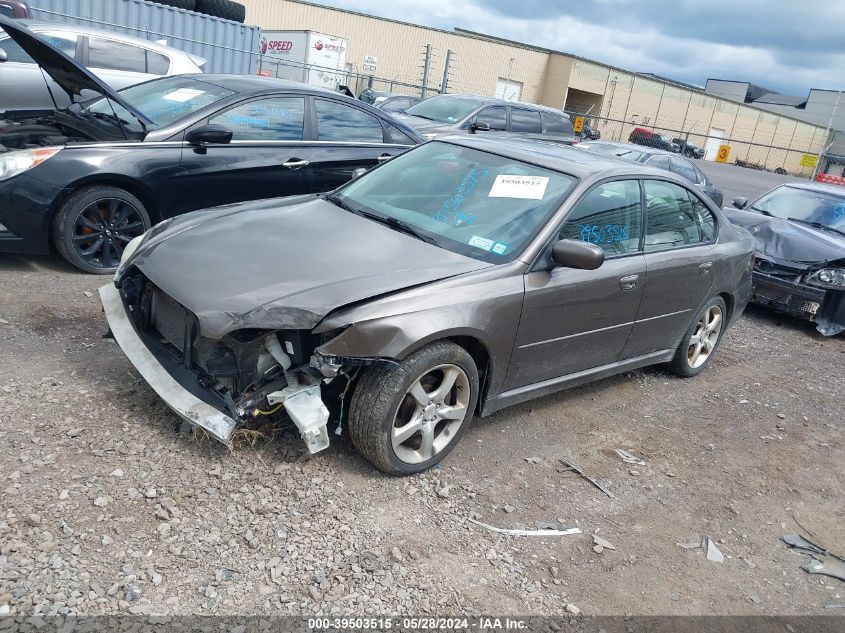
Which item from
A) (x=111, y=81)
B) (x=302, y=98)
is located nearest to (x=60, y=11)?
(x=111, y=81)

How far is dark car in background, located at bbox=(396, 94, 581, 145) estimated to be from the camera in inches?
460

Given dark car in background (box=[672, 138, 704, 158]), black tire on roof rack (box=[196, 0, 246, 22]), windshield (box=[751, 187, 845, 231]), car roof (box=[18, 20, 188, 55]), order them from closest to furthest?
windshield (box=[751, 187, 845, 231]) < car roof (box=[18, 20, 188, 55]) < black tire on roof rack (box=[196, 0, 246, 22]) < dark car in background (box=[672, 138, 704, 158])

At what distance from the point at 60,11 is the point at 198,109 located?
38.6 feet

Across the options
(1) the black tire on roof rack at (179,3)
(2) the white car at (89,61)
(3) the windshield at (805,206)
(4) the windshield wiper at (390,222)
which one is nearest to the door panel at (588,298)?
(4) the windshield wiper at (390,222)

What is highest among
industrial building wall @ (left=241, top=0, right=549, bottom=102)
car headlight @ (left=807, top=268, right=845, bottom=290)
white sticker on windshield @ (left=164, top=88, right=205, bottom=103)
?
industrial building wall @ (left=241, top=0, right=549, bottom=102)

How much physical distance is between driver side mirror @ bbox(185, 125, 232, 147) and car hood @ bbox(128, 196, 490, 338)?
5.01ft

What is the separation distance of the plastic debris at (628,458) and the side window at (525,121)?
9203mm

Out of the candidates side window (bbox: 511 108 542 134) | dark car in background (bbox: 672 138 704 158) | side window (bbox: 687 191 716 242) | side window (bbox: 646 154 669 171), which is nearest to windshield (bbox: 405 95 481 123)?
side window (bbox: 511 108 542 134)

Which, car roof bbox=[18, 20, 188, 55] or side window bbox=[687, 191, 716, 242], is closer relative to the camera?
side window bbox=[687, 191, 716, 242]

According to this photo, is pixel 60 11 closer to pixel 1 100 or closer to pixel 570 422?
pixel 1 100

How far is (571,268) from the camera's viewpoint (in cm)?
381

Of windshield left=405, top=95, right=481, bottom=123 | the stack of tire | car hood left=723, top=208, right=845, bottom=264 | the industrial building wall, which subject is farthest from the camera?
the industrial building wall

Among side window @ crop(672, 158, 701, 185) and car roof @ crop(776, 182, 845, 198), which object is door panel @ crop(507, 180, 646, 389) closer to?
car roof @ crop(776, 182, 845, 198)

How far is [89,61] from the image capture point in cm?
858
